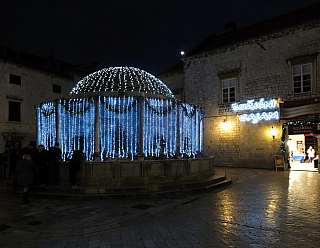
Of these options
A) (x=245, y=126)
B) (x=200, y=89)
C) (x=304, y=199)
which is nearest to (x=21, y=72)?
(x=200, y=89)

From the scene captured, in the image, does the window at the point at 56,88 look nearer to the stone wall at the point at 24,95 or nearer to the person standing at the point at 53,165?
the stone wall at the point at 24,95

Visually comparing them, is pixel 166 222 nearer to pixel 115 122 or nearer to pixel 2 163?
pixel 115 122

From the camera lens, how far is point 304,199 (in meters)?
8.48

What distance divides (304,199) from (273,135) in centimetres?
966

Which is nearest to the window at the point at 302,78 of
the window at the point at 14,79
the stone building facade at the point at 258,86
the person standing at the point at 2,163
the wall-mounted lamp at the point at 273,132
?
the stone building facade at the point at 258,86

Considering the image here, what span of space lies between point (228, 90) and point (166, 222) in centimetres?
1609

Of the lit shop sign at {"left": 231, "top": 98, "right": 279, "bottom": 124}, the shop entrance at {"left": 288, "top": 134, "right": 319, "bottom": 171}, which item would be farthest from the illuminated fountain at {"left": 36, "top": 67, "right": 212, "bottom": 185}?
the shop entrance at {"left": 288, "top": 134, "right": 319, "bottom": 171}

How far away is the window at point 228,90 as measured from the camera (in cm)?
2003

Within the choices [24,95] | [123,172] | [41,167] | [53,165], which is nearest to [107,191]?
[123,172]

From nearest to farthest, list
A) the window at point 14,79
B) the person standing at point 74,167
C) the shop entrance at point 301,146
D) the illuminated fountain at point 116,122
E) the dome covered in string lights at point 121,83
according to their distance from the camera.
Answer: the person standing at point 74,167, the illuminated fountain at point 116,122, the dome covered in string lights at point 121,83, the shop entrance at point 301,146, the window at point 14,79

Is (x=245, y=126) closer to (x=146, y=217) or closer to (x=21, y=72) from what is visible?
(x=146, y=217)

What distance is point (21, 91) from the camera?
24.7m

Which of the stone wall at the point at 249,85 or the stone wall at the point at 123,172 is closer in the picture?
the stone wall at the point at 123,172

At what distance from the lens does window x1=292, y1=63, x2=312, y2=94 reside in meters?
16.5
